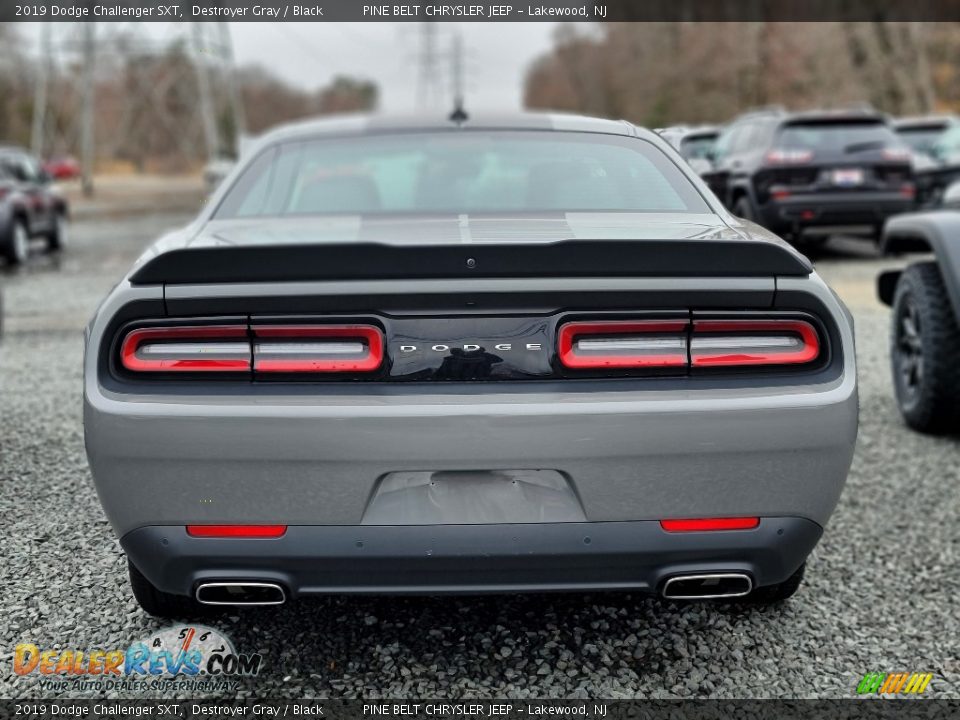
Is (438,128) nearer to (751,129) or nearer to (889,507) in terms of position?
(889,507)

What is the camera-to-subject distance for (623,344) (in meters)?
2.22


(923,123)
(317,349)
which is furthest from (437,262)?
(923,123)

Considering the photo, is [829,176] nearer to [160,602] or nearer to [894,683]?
[894,683]

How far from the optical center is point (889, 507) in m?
3.79

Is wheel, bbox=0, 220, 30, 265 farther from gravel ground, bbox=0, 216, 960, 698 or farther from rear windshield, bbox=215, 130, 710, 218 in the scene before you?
rear windshield, bbox=215, 130, 710, 218

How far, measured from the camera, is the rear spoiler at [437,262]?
217cm

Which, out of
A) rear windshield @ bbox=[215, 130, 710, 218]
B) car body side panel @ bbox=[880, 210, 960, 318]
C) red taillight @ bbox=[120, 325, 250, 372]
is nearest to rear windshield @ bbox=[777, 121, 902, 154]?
car body side panel @ bbox=[880, 210, 960, 318]

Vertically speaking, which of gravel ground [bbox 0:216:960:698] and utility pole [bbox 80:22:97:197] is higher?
gravel ground [bbox 0:216:960:698]

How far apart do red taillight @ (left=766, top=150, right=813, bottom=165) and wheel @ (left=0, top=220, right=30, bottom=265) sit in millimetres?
9568

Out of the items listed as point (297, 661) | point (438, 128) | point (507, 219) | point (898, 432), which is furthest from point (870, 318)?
point (297, 661)

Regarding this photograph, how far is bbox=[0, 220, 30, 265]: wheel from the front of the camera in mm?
12828

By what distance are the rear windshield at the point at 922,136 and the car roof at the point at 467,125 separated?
41.7 ft

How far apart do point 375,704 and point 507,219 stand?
4.33ft

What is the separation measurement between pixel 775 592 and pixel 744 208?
907 centimetres
